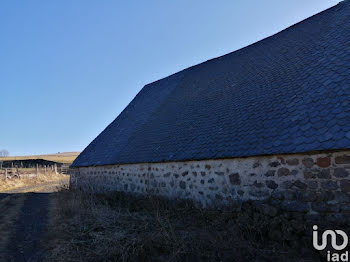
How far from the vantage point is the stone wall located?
16.0 feet

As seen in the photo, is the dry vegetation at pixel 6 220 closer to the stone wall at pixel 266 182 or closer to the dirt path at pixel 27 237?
the dirt path at pixel 27 237

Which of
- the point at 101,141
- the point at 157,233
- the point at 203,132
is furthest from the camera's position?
the point at 101,141

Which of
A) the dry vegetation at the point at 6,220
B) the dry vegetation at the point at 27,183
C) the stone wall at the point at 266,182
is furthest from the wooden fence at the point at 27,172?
the stone wall at the point at 266,182

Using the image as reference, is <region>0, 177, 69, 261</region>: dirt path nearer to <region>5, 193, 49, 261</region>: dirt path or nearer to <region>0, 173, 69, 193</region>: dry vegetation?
<region>5, 193, 49, 261</region>: dirt path

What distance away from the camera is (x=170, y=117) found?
11023mm

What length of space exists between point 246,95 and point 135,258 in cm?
A: 590

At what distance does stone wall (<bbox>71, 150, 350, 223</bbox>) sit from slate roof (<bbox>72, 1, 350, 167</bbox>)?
286mm

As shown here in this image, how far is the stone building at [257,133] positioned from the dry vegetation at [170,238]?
711mm

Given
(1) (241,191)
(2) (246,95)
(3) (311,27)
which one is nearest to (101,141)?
(2) (246,95)

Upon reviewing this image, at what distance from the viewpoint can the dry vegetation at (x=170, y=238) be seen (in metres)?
4.39

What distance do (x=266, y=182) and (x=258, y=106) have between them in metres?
2.42

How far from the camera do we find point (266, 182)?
5828 millimetres

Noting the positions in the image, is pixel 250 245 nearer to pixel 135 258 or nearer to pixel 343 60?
pixel 135 258

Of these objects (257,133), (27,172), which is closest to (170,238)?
(257,133)
